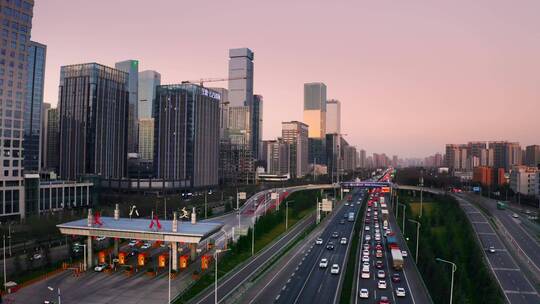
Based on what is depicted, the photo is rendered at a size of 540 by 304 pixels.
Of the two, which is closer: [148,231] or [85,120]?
[148,231]

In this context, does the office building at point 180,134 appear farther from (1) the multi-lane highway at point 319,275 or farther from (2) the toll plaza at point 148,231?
(2) the toll plaza at point 148,231

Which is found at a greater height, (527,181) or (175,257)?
(527,181)

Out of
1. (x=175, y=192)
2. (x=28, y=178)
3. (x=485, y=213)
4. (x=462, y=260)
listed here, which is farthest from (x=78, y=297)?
(x=175, y=192)

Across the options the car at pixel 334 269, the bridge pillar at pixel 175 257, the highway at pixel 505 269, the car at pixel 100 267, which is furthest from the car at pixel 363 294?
the car at pixel 100 267

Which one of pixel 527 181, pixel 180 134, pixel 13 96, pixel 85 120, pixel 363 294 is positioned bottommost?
pixel 363 294

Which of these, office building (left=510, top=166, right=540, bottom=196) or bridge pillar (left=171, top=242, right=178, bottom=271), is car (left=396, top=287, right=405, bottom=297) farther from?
office building (left=510, top=166, right=540, bottom=196)

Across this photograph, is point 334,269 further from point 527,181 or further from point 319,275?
point 527,181

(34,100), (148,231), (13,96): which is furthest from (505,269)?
(34,100)

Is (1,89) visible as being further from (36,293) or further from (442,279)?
(442,279)
